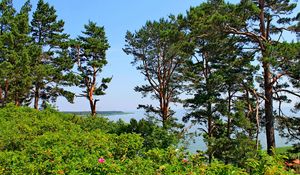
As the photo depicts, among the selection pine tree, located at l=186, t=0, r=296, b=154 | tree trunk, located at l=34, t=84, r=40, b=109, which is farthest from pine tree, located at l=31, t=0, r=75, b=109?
pine tree, located at l=186, t=0, r=296, b=154

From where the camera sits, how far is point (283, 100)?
16969mm

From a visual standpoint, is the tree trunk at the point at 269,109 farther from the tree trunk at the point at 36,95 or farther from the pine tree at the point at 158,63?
the tree trunk at the point at 36,95

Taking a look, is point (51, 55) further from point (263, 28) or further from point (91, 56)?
point (263, 28)

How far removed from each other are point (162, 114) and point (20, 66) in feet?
37.5

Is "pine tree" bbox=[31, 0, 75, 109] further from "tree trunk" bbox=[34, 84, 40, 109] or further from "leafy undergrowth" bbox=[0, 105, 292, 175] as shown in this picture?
"leafy undergrowth" bbox=[0, 105, 292, 175]

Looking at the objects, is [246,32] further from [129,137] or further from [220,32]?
[129,137]

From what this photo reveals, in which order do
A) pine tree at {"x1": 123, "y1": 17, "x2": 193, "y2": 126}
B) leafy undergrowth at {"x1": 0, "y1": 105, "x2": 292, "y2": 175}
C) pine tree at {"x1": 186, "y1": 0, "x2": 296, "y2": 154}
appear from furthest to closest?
pine tree at {"x1": 123, "y1": 17, "x2": 193, "y2": 126}
pine tree at {"x1": 186, "y1": 0, "x2": 296, "y2": 154}
leafy undergrowth at {"x1": 0, "y1": 105, "x2": 292, "y2": 175}

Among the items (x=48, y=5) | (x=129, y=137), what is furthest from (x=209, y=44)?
(x=48, y=5)

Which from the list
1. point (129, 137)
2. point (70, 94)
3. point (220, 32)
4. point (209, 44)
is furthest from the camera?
point (70, 94)

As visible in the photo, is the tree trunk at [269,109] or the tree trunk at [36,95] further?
the tree trunk at [36,95]

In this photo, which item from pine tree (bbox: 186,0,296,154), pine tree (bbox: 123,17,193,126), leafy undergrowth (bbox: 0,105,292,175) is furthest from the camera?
pine tree (bbox: 123,17,193,126)

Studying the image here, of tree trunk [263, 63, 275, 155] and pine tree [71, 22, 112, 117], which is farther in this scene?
pine tree [71, 22, 112, 117]

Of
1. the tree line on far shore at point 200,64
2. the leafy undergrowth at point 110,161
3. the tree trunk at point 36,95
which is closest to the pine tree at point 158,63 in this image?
the tree line on far shore at point 200,64

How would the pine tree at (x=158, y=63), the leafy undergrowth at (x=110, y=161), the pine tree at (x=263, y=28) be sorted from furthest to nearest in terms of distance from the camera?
the pine tree at (x=158, y=63), the pine tree at (x=263, y=28), the leafy undergrowth at (x=110, y=161)
